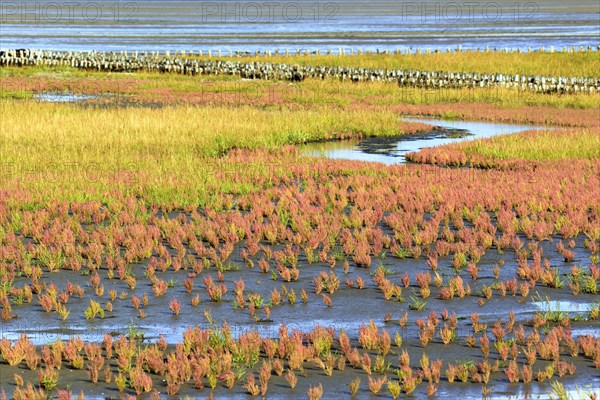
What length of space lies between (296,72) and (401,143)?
2479 cm

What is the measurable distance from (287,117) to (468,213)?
602 inches

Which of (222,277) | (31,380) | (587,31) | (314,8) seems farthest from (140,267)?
(314,8)

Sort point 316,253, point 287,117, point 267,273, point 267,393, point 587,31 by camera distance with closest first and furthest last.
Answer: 1. point 267,393
2. point 267,273
3. point 316,253
4. point 287,117
5. point 587,31

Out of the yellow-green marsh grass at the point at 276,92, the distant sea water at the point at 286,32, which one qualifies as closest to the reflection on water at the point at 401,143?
the yellow-green marsh grass at the point at 276,92

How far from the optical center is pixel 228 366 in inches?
356

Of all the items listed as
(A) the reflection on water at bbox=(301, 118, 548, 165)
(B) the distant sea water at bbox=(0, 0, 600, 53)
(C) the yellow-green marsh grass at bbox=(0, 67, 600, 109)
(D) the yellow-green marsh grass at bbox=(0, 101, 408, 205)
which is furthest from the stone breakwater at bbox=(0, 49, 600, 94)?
(B) the distant sea water at bbox=(0, 0, 600, 53)

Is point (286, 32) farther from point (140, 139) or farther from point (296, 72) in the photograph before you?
point (140, 139)

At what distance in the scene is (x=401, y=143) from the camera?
2861 cm

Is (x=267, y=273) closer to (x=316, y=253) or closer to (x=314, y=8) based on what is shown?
(x=316, y=253)

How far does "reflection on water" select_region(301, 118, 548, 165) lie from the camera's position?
2542 centimetres

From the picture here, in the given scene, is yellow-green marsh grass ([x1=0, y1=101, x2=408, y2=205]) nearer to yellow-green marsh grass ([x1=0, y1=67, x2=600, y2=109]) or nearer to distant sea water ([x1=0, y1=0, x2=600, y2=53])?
yellow-green marsh grass ([x1=0, y1=67, x2=600, y2=109])

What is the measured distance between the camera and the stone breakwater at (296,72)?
44906 mm

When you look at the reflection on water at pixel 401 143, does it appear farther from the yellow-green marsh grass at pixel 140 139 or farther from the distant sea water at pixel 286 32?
the distant sea water at pixel 286 32

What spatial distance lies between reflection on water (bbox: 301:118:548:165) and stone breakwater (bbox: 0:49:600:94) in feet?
37.5
